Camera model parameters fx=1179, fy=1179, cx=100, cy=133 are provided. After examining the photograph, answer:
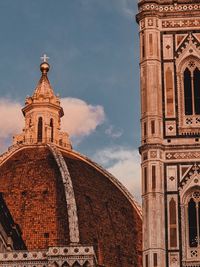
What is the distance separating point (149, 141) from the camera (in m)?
38.6

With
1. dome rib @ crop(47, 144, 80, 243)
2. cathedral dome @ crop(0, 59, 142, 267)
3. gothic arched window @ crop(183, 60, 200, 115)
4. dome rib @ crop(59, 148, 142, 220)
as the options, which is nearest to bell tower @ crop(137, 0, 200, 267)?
gothic arched window @ crop(183, 60, 200, 115)

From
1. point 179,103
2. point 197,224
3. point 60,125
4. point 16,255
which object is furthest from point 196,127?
point 60,125

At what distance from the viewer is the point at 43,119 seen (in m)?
78.2

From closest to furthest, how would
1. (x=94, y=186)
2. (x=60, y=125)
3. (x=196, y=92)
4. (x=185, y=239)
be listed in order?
1. (x=185, y=239)
2. (x=196, y=92)
3. (x=94, y=186)
4. (x=60, y=125)

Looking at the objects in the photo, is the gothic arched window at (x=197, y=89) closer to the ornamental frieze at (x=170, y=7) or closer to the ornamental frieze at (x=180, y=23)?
the ornamental frieze at (x=180, y=23)

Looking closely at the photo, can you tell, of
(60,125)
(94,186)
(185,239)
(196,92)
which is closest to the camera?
(185,239)

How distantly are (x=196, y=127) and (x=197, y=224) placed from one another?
346 cm

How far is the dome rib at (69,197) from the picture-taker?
65312 millimetres

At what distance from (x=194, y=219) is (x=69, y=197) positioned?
30.7 metres

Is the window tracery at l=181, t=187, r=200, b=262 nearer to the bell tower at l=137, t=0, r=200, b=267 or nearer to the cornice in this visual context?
the bell tower at l=137, t=0, r=200, b=267

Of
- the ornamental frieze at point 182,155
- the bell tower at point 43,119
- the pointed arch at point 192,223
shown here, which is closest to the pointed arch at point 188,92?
the ornamental frieze at point 182,155

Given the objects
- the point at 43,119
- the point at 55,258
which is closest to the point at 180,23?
the point at 55,258

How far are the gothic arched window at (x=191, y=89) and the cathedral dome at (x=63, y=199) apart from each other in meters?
24.9

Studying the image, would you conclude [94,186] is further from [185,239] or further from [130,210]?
[185,239]
